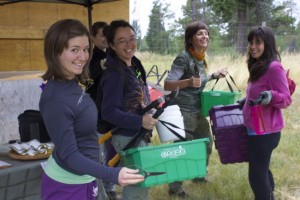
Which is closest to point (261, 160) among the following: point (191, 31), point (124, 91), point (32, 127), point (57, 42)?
point (124, 91)

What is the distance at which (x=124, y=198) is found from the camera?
2.46m

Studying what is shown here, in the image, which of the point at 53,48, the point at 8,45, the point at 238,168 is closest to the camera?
the point at 53,48

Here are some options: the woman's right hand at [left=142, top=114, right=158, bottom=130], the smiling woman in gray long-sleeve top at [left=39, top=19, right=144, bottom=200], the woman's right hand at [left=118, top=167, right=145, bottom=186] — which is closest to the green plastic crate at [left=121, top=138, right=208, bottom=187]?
the woman's right hand at [left=142, top=114, right=158, bottom=130]

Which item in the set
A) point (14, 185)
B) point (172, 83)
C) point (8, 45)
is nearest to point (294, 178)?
point (172, 83)

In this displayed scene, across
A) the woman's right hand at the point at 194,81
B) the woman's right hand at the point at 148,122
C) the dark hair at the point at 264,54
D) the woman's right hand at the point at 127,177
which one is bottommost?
the woman's right hand at the point at 127,177

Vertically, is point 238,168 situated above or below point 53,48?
below

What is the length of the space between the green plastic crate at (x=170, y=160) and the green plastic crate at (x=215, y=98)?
4.49 feet

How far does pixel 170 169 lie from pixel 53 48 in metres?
0.99

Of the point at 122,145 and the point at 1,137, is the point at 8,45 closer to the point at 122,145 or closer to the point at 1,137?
the point at 1,137

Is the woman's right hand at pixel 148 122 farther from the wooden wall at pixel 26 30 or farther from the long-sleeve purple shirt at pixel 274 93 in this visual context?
the wooden wall at pixel 26 30

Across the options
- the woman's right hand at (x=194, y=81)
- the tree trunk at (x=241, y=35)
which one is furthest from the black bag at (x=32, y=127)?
the tree trunk at (x=241, y=35)

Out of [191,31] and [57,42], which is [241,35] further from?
[57,42]

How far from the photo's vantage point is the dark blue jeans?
281 cm

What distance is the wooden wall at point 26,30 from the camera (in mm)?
5805
